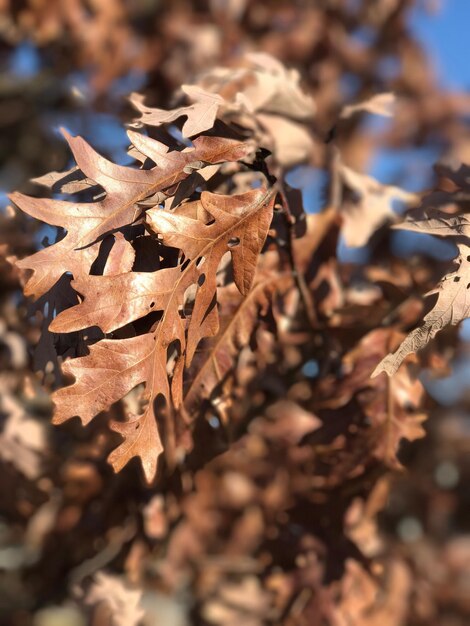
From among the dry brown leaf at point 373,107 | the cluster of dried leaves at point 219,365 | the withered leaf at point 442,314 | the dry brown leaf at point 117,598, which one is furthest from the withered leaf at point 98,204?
the dry brown leaf at point 117,598

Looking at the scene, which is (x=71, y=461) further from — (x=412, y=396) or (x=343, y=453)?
(x=412, y=396)

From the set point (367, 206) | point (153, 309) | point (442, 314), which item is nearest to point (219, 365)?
point (153, 309)

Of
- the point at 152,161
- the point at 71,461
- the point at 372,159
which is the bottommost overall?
the point at 372,159

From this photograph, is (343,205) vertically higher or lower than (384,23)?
higher

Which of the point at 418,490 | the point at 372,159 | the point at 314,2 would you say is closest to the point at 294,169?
the point at 418,490

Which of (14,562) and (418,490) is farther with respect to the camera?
(418,490)

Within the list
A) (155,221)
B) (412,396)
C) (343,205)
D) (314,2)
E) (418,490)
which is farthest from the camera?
(314,2)

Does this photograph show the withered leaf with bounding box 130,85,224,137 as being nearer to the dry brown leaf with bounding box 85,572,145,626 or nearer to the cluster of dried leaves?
the cluster of dried leaves

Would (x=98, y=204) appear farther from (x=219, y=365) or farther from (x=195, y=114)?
(x=219, y=365)
